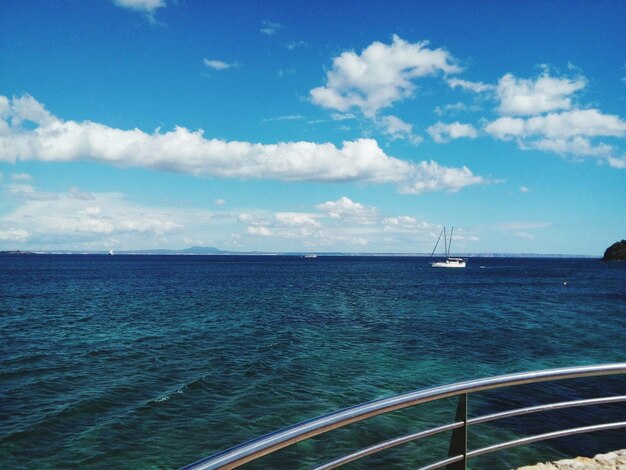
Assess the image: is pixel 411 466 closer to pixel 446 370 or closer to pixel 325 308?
pixel 446 370

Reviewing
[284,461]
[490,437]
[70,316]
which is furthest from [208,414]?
[70,316]

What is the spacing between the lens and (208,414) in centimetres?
1350

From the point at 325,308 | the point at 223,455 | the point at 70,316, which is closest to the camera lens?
the point at 223,455

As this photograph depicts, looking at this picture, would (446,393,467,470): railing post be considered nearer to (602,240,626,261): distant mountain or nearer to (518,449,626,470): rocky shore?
(518,449,626,470): rocky shore

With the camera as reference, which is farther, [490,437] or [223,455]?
[490,437]

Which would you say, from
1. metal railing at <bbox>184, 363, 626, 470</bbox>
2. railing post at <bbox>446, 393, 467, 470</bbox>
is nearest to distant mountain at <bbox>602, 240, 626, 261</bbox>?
metal railing at <bbox>184, 363, 626, 470</bbox>

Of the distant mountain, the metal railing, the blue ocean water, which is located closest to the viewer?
the metal railing

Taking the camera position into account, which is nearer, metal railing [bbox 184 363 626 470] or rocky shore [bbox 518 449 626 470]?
metal railing [bbox 184 363 626 470]

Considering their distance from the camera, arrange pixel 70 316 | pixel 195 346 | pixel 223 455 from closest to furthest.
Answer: pixel 223 455 → pixel 195 346 → pixel 70 316

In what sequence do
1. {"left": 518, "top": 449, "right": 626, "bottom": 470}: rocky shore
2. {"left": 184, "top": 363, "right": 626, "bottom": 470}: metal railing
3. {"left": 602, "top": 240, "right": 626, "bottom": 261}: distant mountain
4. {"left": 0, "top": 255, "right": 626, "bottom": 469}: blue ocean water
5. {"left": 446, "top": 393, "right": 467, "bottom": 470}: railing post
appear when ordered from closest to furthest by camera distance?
{"left": 184, "top": 363, "right": 626, "bottom": 470}: metal railing
{"left": 446, "top": 393, "right": 467, "bottom": 470}: railing post
{"left": 518, "top": 449, "right": 626, "bottom": 470}: rocky shore
{"left": 0, "top": 255, "right": 626, "bottom": 469}: blue ocean water
{"left": 602, "top": 240, "right": 626, "bottom": 261}: distant mountain

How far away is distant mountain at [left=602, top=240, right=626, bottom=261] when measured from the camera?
17812 cm

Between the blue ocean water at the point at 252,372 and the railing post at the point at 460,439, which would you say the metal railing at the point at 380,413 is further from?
the blue ocean water at the point at 252,372

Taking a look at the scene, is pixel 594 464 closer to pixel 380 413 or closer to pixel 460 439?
pixel 460 439

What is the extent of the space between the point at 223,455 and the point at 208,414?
41.5 ft
